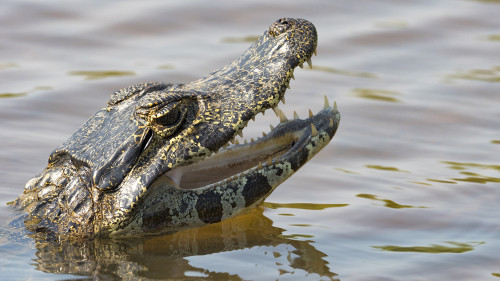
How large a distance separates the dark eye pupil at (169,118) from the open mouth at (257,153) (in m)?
0.33

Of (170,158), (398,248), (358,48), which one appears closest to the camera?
(170,158)

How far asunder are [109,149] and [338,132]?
263 cm

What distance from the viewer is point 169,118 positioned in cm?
494

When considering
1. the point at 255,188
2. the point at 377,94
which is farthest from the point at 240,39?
the point at 255,188

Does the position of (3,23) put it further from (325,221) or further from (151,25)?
(325,221)

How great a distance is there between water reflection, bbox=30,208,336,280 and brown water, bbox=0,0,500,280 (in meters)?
0.01

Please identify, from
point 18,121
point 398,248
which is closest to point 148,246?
point 398,248

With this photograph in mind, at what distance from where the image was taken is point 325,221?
578cm

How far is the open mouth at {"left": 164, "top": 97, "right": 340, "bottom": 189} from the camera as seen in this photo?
5.21 m

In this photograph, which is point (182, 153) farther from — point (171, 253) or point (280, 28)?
point (280, 28)

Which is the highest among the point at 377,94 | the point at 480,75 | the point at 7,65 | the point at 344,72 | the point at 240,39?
the point at 240,39

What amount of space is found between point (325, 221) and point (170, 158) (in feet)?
4.30

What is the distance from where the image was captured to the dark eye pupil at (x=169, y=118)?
4920 millimetres

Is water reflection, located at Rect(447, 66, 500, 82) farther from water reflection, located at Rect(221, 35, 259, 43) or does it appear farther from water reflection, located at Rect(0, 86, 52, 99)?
water reflection, located at Rect(0, 86, 52, 99)
